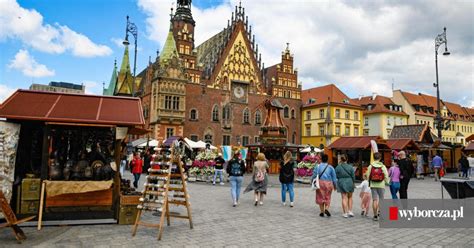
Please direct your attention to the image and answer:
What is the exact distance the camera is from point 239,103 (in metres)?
44.0

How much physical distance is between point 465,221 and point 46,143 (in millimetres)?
9991

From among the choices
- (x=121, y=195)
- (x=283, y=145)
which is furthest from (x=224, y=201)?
(x=283, y=145)

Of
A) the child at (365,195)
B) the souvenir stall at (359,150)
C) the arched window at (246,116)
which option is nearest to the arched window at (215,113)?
the arched window at (246,116)

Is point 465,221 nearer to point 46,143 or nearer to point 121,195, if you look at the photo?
point 121,195

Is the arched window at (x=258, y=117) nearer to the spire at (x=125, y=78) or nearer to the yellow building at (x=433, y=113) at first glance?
the spire at (x=125, y=78)

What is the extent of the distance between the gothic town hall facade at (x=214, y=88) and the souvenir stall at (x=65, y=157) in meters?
29.3

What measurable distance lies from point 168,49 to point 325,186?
34.8 m

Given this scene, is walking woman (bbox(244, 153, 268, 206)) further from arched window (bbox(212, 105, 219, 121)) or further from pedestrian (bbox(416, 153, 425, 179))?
arched window (bbox(212, 105, 219, 121))

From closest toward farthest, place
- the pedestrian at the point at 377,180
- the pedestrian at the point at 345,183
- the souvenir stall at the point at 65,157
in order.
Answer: the souvenir stall at the point at 65,157, the pedestrian at the point at 377,180, the pedestrian at the point at 345,183

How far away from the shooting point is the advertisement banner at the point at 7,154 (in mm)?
7180

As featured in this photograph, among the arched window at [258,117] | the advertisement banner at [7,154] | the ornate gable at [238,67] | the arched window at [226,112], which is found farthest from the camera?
the arched window at [258,117]

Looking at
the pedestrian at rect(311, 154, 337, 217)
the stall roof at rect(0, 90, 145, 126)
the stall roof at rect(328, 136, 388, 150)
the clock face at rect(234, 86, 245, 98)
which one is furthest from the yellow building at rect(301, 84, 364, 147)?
the stall roof at rect(0, 90, 145, 126)

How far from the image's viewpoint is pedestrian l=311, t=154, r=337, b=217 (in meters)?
8.88

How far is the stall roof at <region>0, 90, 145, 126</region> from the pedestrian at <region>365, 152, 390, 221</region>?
5.89 m
